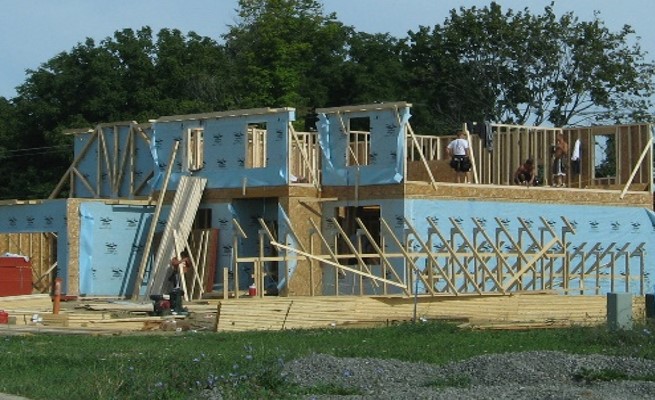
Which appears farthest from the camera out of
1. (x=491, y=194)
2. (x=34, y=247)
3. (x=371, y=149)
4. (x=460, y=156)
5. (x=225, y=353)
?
(x=34, y=247)

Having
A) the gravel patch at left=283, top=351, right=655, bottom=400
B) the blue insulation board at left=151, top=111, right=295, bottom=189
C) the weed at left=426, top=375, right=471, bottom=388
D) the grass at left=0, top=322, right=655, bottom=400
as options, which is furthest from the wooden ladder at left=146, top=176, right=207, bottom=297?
the weed at left=426, top=375, right=471, bottom=388

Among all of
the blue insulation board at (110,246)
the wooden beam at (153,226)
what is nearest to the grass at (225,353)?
the wooden beam at (153,226)

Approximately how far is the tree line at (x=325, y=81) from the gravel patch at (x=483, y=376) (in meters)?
39.4

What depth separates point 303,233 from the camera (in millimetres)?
33094

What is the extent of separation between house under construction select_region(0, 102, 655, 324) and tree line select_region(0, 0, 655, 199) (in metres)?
19.4

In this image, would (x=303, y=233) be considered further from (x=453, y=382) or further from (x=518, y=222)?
(x=453, y=382)

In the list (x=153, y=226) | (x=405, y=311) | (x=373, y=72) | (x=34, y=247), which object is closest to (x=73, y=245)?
(x=153, y=226)

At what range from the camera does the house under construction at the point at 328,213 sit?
31.9m

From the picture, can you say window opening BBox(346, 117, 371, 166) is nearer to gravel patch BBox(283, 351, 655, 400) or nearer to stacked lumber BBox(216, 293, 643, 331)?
stacked lumber BBox(216, 293, 643, 331)

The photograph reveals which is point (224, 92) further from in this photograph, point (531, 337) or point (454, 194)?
point (531, 337)

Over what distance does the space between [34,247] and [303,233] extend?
28.6 ft

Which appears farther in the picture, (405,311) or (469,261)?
(469,261)

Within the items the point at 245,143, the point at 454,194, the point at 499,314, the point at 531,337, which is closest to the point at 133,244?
the point at 245,143

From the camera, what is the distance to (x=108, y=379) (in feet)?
49.0
